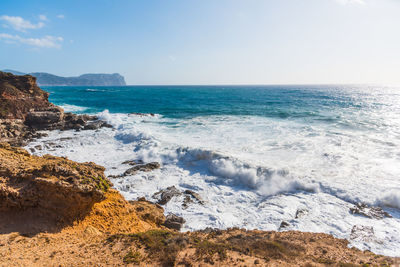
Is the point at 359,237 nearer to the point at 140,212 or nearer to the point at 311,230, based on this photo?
the point at 311,230

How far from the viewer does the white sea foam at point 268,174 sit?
823cm

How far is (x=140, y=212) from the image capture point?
759cm

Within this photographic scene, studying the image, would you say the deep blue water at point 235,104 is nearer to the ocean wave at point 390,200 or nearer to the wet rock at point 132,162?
the wet rock at point 132,162

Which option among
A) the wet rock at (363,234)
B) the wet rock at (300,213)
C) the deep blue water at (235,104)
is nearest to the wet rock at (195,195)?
the wet rock at (300,213)

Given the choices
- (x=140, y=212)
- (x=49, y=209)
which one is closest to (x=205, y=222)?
(x=140, y=212)

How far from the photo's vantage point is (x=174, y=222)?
768 centimetres

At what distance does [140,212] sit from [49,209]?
3020 mm

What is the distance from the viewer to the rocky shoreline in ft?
14.7

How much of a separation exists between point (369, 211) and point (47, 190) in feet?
38.0

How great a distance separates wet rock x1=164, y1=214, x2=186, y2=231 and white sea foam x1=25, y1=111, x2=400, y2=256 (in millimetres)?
312

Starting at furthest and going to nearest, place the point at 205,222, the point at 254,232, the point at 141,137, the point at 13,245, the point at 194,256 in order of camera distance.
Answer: the point at 141,137 → the point at 205,222 → the point at 254,232 → the point at 194,256 → the point at 13,245

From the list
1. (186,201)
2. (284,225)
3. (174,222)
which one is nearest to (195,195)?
(186,201)

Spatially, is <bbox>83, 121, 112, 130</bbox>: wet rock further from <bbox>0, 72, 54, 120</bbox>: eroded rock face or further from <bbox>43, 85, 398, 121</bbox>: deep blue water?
<bbox>43, 85, 398, 121</bbox>: deep blue water

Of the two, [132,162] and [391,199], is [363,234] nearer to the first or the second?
[391,199]
